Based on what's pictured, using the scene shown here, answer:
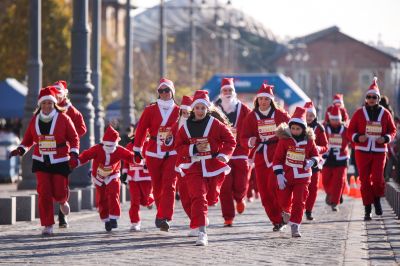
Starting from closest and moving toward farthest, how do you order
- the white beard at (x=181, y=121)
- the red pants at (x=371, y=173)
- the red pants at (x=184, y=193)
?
the white beard at (x=181, y=121) < the red pants at (x=184, y=193) < the red pants at (x=371, y=173)

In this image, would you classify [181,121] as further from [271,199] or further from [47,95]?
[271,199]

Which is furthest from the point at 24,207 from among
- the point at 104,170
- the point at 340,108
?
the point at 340,108

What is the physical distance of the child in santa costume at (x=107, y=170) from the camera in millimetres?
18188

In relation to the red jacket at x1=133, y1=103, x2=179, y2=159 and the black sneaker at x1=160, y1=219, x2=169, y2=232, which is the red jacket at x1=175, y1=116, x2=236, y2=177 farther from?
the red jacket at x1=133, y1=103, x2=179, y2=159

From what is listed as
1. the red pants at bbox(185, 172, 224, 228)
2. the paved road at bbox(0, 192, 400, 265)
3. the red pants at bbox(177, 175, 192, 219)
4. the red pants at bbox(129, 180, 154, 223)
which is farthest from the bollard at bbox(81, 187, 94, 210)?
the red pants at bbox(185, 172, 224, 228)

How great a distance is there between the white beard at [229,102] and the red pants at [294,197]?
2946mm

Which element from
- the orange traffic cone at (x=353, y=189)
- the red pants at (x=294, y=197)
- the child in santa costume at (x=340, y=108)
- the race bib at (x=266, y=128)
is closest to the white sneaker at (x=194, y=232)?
the red pants at (x=294, y=197)

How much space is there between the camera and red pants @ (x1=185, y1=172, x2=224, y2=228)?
1574 centimetres

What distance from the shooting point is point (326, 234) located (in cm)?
1744

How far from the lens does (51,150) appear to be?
17.4 m

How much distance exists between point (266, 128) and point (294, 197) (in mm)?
1744

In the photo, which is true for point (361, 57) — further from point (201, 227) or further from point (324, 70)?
point (201, 227)

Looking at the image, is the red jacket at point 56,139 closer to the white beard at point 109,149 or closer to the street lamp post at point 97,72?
the white beard at point 109,149

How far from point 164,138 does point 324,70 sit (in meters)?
137
